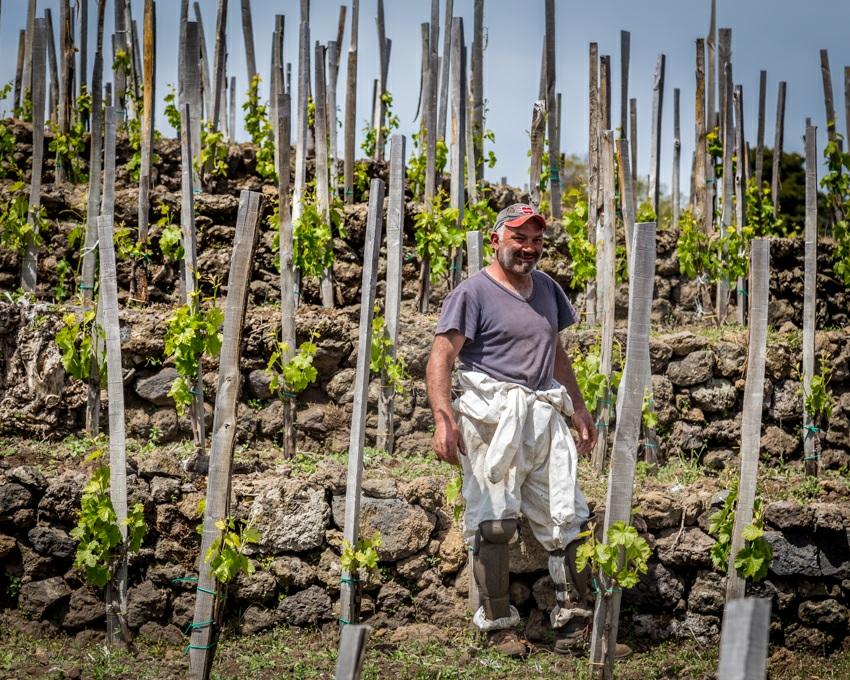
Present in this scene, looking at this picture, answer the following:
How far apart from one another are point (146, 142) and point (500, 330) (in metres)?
3.74

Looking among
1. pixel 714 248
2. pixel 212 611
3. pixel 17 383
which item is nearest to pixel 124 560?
pixel 212 611

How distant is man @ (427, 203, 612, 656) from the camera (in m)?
4.26

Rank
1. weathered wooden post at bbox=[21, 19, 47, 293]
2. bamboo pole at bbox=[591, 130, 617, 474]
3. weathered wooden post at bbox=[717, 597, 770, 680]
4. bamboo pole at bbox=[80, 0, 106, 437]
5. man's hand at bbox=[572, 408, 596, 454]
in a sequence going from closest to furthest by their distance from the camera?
weathered wooden post at bbox=[717, 597, 770, 680], man's hand at bbox=[572, 408, 596, 454], bamboo pole at bbox=[80, 0, 106, 437], bamboo pole at bbox=[591, 130, 617, 474], weathered wooden post at bbox=[21, 19, 47, 293]

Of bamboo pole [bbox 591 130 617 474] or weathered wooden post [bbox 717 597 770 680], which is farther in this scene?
bamboo pole [bbox 591 130 617 474]

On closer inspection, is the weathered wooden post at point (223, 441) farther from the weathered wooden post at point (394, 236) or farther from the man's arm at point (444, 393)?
the weathered wooden post at point (394, 236)

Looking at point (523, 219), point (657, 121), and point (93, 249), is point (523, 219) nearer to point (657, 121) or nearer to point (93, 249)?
point (93, 249)

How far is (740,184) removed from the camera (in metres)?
7.79

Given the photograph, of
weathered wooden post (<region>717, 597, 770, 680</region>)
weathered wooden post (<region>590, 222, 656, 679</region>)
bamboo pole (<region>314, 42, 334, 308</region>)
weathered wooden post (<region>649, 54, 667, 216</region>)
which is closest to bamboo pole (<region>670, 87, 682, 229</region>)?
weathered wooden post (<region>649, 54, 667, 216</region>)

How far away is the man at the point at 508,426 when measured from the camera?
14.0ft

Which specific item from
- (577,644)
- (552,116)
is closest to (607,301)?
(577,644)

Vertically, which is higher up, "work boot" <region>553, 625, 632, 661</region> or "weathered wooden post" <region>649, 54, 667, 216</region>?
"weathered wooden post" <region>649, 54, 667, 216</region>

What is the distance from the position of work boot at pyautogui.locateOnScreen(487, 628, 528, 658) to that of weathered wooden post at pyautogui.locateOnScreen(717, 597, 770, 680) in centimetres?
267

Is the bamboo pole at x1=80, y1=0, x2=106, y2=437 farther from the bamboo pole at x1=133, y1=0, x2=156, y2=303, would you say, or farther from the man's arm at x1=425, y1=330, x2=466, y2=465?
the man's arm at x1=425, y1=330, x2=466, y2=465

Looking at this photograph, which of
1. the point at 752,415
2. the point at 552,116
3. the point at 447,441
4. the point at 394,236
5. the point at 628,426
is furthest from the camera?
the point at 552,116
